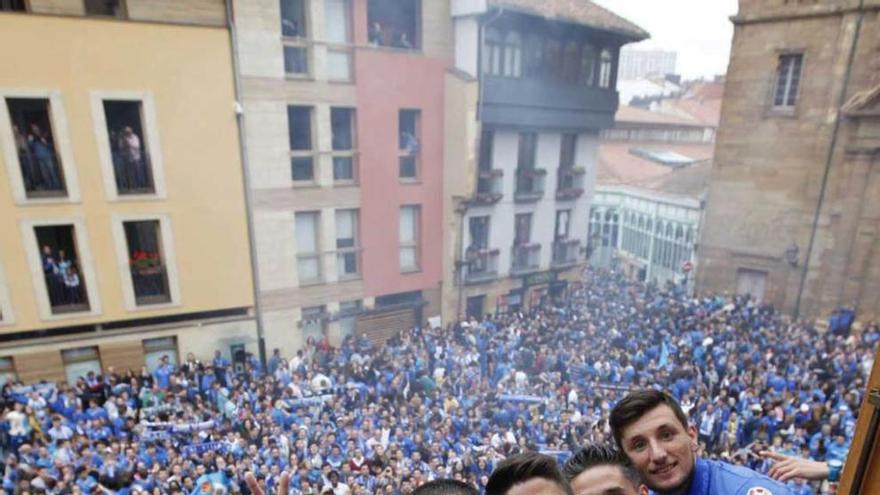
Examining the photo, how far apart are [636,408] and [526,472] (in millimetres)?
481

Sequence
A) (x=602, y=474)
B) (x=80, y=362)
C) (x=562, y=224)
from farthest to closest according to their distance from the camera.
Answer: (x=562, y=224) → (x=80, y=362) → (x=602, y=474)

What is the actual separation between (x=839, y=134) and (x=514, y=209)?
13.1 feet

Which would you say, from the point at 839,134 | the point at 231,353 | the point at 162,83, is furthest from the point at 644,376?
the point at 162,83

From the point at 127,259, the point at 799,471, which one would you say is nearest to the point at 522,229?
the point at 127,259

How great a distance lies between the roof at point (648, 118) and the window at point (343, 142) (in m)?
5.14

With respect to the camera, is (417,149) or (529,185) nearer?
(417,149)

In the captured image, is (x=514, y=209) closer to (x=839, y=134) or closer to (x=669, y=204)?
(x=669, y=204)

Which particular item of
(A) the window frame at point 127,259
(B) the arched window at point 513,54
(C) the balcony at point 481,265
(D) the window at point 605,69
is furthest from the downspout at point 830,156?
(A) the window frame at point 127,259

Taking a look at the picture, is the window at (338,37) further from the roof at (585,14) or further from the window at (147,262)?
the window at (147,262)

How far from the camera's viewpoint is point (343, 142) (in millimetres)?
5379

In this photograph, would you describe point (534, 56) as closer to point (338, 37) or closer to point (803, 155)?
point (338, 37)

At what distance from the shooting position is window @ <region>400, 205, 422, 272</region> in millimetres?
5918

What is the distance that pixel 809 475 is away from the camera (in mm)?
1313

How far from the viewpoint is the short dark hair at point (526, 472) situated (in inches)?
35.7
